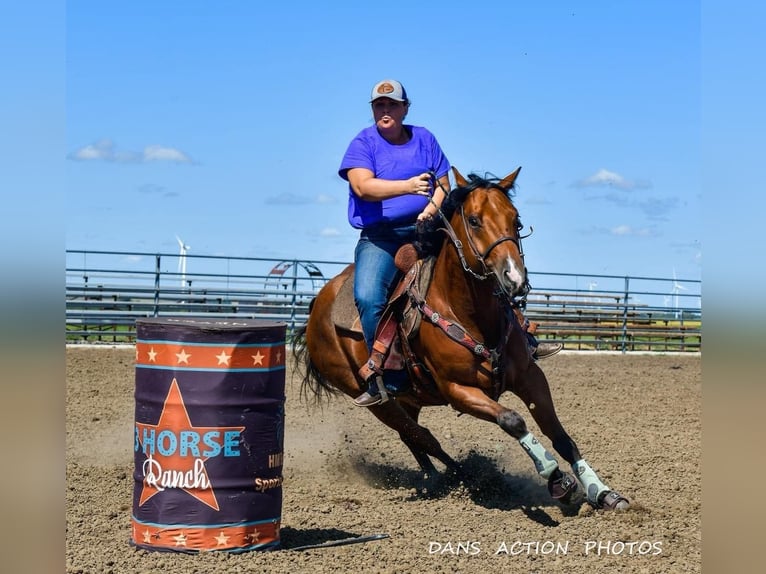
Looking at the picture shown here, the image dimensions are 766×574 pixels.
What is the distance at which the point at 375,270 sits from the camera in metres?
6.52

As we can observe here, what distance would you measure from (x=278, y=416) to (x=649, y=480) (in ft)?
11.0

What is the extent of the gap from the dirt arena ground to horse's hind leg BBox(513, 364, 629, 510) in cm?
14

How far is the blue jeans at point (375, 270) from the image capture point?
647cm

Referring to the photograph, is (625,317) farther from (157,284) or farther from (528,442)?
(528,442)

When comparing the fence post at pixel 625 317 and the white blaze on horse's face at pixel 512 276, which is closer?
the white blaze on horse's face at pixel 512 276

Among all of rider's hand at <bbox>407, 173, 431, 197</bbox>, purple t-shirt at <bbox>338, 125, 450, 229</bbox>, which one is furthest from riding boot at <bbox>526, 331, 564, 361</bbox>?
rider's hand at <bbox>407, 173, 431, 197</bbox>

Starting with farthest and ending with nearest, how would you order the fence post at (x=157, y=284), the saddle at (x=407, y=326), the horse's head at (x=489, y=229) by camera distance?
1. the fence post at (x=157, y=284)
2. the saddle at (x=407, y=326)
3. the horse's head at (x=489, y=229)

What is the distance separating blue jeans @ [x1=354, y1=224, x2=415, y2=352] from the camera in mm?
6469

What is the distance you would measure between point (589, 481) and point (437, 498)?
1253mm

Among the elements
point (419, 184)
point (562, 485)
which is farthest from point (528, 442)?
point (419, 184)

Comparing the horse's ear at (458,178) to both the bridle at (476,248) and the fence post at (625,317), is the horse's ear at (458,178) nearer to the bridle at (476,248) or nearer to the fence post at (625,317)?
the bridle at (476,248)

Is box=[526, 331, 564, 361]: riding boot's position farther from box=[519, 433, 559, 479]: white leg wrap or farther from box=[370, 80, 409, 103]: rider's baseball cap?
box=[370, 80, 409, 103]: rider's baseball cap

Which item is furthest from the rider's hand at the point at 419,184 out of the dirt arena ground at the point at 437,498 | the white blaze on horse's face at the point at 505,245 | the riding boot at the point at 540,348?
the dirt arena ground at the point at 437,498
